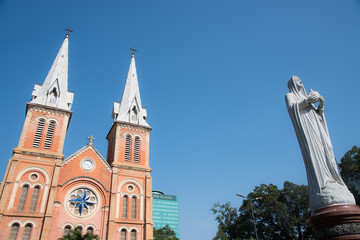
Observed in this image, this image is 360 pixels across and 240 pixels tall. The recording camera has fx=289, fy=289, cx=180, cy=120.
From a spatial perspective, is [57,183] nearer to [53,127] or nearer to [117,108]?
[53,127]

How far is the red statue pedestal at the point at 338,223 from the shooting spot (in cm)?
567

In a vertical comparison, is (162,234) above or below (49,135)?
below

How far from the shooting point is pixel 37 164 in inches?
987

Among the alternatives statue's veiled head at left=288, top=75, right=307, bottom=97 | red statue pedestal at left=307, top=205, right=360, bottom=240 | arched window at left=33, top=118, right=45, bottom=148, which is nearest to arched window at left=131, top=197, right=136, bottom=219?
arched window at left=33, top=118, right=45, bottom=148

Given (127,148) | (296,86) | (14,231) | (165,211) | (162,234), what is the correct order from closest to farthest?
(296,86), (14,231), (127,148), (162,234), (165,211)

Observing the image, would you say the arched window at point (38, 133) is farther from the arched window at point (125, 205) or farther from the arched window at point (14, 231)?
the arched window at point (125, 205)

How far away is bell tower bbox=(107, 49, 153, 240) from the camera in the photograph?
84.3ft

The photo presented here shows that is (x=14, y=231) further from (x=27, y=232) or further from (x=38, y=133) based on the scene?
(x=38, y=133)

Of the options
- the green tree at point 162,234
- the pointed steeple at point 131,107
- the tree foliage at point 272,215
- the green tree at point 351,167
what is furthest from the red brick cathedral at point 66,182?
the green tree at point 351,167

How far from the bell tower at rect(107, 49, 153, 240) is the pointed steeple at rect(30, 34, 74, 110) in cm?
578

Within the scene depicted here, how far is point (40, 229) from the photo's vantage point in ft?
72.8

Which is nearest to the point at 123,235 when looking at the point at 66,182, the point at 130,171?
the point at 130,171

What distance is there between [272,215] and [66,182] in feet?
80.8

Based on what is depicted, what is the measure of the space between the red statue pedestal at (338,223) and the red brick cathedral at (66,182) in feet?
70.7
